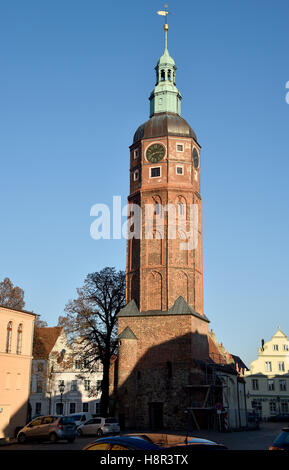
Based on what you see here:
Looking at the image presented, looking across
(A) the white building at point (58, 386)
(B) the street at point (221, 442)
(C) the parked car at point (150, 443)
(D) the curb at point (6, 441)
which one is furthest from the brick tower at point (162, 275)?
(C) the parked car at point (150, 443)

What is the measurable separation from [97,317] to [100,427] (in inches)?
640

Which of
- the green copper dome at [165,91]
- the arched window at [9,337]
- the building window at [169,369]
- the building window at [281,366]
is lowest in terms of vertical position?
the building window at [169,369]

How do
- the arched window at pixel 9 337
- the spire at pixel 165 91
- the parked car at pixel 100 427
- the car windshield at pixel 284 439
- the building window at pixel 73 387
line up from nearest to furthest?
the car windshield at pixel 284 439 < the arched window at pixel 9 337 < the parked car at pixel 100 427 < the spire at pixel 165 91 < the building window at pixel 73 387

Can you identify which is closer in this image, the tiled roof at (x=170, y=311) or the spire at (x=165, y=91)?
the tiled roof at (x=170, y=311)

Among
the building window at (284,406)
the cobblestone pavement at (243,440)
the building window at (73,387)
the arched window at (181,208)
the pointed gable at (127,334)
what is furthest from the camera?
the building window at (284,406)

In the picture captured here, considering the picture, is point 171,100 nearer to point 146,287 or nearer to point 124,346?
point 146,287

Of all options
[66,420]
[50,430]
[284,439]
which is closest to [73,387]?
[66,420]

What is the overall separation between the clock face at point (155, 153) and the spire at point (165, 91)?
4910 millimetres

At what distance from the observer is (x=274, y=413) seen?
65250 mm

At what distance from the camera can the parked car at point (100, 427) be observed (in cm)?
3312

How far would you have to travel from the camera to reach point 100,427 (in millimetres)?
33250

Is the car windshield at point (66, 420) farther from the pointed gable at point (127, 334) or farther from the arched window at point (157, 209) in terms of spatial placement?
the arched window at point (157, 209)

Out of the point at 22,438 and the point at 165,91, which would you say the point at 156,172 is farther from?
the point at 22,438

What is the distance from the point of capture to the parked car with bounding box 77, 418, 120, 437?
33.1m
